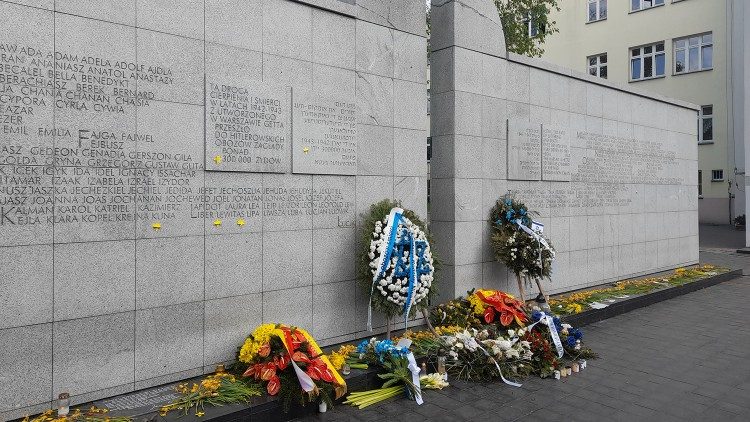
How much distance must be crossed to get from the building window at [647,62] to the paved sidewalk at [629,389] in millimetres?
23138

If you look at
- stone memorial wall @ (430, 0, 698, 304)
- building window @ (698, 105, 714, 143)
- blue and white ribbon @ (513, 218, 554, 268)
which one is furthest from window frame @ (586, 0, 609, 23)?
blue and white ribbon @ (513, 218, 554, 268)

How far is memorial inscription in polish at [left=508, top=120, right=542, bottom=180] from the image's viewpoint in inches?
338

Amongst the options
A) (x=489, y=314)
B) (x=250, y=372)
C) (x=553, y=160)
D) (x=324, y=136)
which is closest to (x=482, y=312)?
(x=489, y=314)

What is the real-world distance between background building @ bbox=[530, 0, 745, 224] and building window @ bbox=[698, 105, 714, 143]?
43 millimetres

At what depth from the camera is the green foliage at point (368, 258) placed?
6.19 meters

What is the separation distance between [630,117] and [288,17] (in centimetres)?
807

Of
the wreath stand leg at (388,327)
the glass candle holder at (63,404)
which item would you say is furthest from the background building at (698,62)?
the glass candle holder at (63,404)

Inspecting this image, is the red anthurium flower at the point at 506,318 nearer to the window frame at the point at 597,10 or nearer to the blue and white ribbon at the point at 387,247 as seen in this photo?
the blue and white ribbon at the point at 387,247

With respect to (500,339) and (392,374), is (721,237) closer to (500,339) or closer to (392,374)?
(500,339)

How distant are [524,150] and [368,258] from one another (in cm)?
390

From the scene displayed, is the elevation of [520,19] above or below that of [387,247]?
above

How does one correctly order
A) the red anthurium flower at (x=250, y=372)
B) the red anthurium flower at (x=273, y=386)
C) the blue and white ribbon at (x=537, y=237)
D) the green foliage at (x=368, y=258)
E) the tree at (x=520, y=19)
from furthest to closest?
the tree at (x=520, y=19)
the blue and white ribbon at (x=537, y=237)
the green foliage at (x=368, y=258)
the red anthurium flower at (x=250, y=372)
the red anthurium flower at (x=273, y=386)

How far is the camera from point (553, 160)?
9328mm

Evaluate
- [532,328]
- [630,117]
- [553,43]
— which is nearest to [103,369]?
[532,328]
